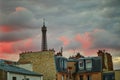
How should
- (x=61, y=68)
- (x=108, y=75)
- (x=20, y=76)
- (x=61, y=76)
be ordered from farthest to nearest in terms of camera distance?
(x=108, y=75) → (x=61, y=68) → (x=61, y=76) → (x=20, y=76)

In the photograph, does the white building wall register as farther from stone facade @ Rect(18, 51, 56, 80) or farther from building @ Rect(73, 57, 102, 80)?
building @ Rect(73, 57, 102, 80)

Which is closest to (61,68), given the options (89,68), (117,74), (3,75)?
(89,68)

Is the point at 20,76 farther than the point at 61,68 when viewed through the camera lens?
No

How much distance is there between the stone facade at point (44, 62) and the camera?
7475 centimetres

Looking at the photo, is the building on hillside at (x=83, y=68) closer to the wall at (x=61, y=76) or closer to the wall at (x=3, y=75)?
the wall at (x=61, y=76)

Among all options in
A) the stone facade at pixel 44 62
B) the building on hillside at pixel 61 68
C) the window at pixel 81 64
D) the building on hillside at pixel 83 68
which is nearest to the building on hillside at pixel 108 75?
the building on hillside at pixel 83 68

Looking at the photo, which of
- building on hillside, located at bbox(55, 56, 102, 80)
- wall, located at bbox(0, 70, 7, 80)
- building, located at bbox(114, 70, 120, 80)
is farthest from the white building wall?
building, located at bbox(114, 70, 120, 80)

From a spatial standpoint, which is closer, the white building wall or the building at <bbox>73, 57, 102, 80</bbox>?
the white building wall

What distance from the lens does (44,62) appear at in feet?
248

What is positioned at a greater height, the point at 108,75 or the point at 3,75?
the point at 108,75

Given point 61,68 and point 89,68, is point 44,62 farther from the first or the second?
point 89,68

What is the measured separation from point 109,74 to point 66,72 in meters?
10.4

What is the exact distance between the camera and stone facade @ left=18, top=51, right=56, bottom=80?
74.8 m

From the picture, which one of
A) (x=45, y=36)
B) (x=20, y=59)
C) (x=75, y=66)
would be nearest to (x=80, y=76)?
(x=75, y=66)
